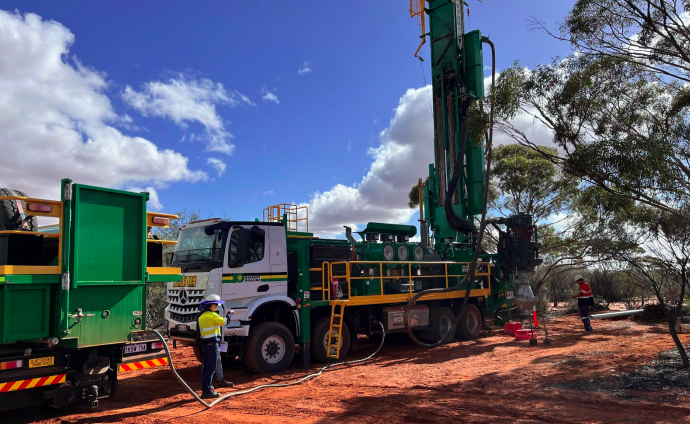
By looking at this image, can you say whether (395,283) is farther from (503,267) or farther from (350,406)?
(350,406)

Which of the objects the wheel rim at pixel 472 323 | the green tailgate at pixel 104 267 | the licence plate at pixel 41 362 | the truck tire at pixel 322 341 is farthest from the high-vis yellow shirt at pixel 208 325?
the wheel rim at pixel 472 323

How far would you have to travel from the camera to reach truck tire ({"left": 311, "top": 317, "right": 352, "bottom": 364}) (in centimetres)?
1141

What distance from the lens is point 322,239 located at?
12133mm

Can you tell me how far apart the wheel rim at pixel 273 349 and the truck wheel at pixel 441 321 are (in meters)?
5.21

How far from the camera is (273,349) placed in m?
10.5

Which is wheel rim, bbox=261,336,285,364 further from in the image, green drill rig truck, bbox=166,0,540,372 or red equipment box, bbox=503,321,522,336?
red equipment box, bbox=503,321,522,336

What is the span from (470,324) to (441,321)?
1.57m

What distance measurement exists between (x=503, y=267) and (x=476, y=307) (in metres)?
1.72

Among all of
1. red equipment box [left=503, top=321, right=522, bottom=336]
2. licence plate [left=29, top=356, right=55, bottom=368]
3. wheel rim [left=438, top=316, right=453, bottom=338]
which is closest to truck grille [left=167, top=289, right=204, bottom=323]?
licence plate [left=29, top=356, right=55, bottom=368]

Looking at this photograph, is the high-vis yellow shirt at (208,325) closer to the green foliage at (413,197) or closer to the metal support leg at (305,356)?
the metal support leg at (305,356)

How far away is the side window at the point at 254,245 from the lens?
10266mm

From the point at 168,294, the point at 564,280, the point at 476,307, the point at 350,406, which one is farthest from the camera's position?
the point at 564,280

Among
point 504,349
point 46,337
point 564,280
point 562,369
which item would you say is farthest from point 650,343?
point 564,280

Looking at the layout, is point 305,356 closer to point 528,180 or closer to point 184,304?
point 184,304
